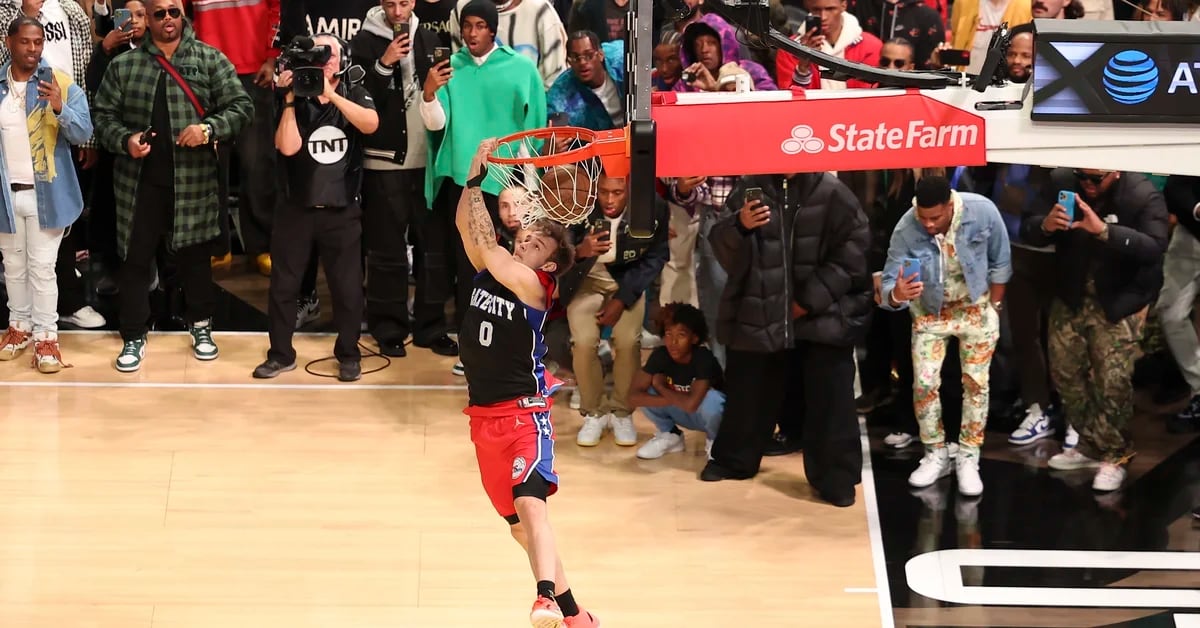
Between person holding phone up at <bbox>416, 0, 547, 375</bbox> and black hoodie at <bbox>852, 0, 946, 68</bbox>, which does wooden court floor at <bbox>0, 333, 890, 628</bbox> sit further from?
black hoodie at <bbox>852, 0, 946, 68</bbox>

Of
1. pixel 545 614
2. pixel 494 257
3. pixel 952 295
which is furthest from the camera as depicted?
pixel 952 295

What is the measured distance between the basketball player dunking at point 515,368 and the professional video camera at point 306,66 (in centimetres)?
277

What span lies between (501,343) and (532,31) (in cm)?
345


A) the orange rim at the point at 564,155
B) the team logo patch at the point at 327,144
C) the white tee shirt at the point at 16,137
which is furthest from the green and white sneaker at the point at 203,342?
the orange rim at the point at 564,155

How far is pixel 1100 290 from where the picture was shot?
8609 millimetres

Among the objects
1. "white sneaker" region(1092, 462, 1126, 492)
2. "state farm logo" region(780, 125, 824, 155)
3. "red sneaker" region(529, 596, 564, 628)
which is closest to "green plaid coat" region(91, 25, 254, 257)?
"red sneaker" region(529, 596, 564, 628)

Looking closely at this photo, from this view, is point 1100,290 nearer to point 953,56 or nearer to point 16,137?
point 953,56

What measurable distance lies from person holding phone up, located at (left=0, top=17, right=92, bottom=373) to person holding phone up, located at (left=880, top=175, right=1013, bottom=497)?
4828mm

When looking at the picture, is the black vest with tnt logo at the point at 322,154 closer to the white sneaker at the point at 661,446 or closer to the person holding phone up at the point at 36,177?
the person holding phone up at the point at 36,177

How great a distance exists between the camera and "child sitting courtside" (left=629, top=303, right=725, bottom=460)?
8.71 m

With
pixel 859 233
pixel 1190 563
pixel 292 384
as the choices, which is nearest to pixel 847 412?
pixel 859 233

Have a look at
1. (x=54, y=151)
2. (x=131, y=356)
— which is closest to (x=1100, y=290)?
(x=131, y=356)

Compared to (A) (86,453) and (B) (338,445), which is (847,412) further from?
(A) (86,453)

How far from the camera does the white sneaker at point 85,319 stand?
10508 millimetres
